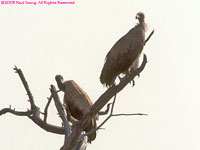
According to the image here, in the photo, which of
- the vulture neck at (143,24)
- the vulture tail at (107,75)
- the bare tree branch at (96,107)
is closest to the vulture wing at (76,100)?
the vulture tail at (107,75)

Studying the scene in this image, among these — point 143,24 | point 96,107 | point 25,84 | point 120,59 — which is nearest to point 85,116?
point 96,107

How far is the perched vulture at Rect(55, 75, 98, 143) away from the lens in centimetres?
1262

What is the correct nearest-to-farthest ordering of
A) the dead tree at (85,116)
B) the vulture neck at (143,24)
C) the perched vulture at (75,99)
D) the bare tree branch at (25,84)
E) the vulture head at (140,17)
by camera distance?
the dead tree at (85,116) → the bare tree branch at (25,84) → the perched vulture at (75,99) → the vulture neck at (143,24) → the vulture head at (140,17)

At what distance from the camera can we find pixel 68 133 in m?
10.7

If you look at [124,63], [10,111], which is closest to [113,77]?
[124,63]

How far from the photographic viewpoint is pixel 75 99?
12.8m

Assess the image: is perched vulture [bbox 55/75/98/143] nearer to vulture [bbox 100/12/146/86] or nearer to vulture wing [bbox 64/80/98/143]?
vulture wing [bbox 64/80/98/143]

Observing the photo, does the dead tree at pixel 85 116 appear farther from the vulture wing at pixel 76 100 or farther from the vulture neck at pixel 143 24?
the vulture neck at pixel 143 24

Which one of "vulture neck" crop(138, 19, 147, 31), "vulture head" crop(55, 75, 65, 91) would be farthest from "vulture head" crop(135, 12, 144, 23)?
"vulture head" crop(55, 75, 65, 91)

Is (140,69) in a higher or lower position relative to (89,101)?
higher

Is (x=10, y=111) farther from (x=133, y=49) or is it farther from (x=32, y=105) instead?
(x=133, y=49)

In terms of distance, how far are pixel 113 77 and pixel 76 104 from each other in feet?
3.23

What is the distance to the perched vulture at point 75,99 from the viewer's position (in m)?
12.6

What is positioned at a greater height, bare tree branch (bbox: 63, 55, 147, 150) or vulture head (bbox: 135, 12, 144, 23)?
vulture head (bbox: 135, 12, 144, 23)
